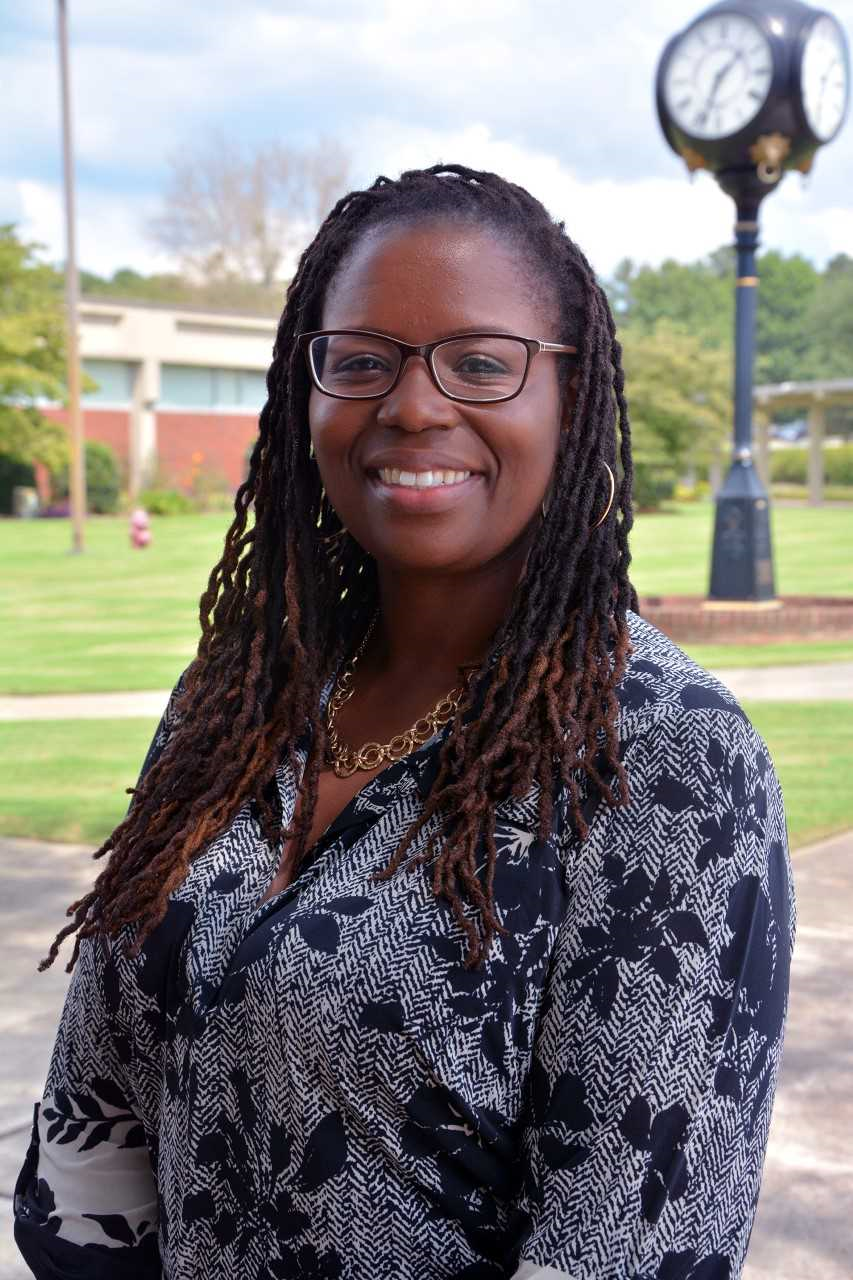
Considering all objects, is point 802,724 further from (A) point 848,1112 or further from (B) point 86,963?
(B) point 86,963

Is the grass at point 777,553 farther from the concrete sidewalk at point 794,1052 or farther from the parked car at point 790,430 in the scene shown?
the parked car at point 790,430

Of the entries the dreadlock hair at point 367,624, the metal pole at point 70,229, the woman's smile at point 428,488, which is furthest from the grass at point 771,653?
the metal pole at point 70,229

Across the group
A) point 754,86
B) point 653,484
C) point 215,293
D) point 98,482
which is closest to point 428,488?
point 754,86

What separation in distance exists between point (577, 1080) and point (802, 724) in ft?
25.1

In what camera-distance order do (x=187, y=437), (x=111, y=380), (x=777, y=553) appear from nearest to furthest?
(x=777, y=553) → (x=111, y=380) → (x=187, y=437)

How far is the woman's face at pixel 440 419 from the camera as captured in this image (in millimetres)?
1582

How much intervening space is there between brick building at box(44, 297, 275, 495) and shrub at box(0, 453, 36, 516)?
4.86m

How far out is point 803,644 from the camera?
12.3m

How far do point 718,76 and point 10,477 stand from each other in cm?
2926

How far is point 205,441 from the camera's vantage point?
4603 cm

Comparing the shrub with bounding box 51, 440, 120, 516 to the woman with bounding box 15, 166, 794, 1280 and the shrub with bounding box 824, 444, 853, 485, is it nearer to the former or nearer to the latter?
the shrub with bounding box 824, 444, 853, 485

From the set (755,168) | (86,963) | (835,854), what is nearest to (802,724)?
(835,854)

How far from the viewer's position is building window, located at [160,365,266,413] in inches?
1827

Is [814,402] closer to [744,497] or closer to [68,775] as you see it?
[744,497]
